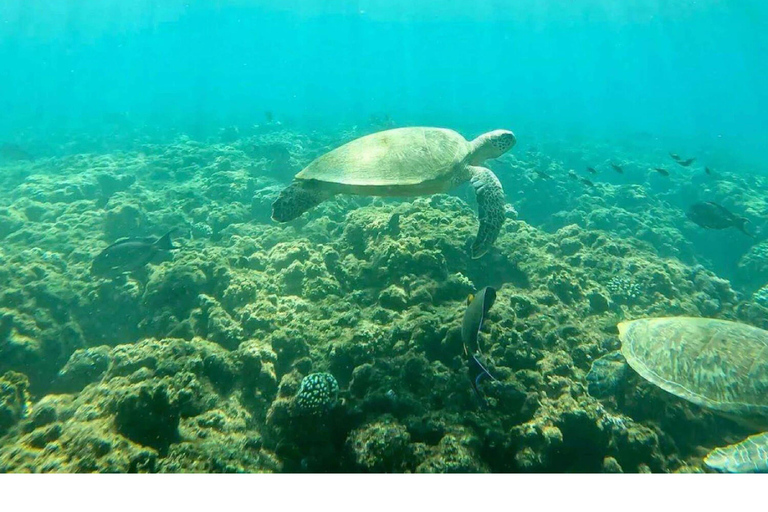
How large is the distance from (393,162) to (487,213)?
174 centimetres

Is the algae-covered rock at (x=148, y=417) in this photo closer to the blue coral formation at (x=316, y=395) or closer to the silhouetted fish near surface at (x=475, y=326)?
the blue coral formation at (x=316, y=395)

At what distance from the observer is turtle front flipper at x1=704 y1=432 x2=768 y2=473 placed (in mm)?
2828

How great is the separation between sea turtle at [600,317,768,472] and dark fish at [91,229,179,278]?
7.55 meters

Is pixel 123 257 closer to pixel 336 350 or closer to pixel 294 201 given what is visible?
pixel 294 201

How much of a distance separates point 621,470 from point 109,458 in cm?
448

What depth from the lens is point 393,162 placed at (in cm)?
520

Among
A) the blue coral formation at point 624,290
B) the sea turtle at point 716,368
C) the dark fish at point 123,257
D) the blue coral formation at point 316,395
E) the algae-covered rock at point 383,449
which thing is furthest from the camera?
the blue coral formation at point 624,290

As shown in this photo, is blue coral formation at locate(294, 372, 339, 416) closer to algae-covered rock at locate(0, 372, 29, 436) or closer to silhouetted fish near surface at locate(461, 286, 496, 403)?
silhouetted fish near surface at locate(461, 286, 496, 403)

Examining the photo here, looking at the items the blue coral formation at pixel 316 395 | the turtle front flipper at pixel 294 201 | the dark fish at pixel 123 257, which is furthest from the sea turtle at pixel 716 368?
the dark fish at pixel 123 257

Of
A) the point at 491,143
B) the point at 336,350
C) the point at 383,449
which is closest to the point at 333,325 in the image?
the point at 336,350

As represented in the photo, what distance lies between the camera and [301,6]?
84.6 m

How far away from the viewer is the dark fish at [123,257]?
5.50 metres

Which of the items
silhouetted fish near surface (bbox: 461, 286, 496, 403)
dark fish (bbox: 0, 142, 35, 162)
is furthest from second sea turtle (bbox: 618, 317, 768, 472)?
dark fish (bbox: 0, 142, 35, 162)

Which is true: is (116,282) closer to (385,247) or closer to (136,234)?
(136,234)
